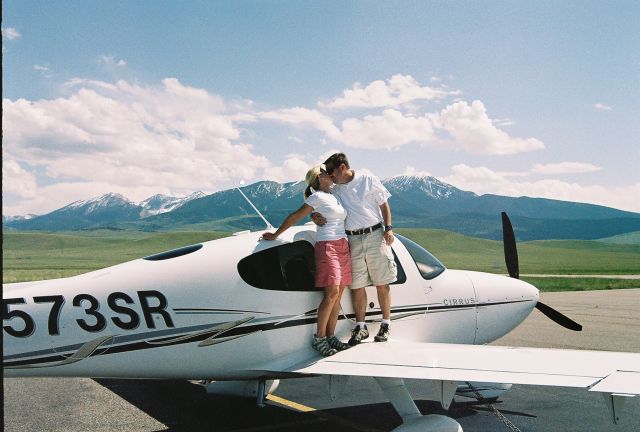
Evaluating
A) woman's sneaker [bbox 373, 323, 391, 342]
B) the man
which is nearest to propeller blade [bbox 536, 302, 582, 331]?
woman's sneaker [bbox 373, 323, 391, 342]

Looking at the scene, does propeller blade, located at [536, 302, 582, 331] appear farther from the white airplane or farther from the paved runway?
the white airplane

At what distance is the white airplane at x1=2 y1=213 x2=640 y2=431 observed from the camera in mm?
4965

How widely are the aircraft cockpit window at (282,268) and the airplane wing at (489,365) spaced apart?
2.69 feet

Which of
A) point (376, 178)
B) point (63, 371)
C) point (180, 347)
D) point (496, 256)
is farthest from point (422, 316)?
point (496, 256)

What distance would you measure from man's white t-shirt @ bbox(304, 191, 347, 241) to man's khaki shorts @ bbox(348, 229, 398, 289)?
0.26 meters

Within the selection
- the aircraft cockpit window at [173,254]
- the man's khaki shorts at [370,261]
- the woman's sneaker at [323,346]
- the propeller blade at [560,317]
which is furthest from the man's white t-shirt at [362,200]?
the propeller blade at [560,317]

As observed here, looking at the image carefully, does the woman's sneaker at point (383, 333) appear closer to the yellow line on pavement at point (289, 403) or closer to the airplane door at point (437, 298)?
the airplane door at point (437, 298)

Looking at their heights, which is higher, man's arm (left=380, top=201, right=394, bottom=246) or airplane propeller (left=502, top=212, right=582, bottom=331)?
man's arm (left=380, top=201, right=394, bottom=246)

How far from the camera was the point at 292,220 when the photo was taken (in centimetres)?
583

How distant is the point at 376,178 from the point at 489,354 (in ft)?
7.12

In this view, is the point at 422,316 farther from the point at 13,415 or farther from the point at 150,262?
the point at 13,415

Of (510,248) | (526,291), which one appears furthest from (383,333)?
(510,248)

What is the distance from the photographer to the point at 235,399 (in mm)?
8016

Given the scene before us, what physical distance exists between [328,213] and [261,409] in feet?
10.3
